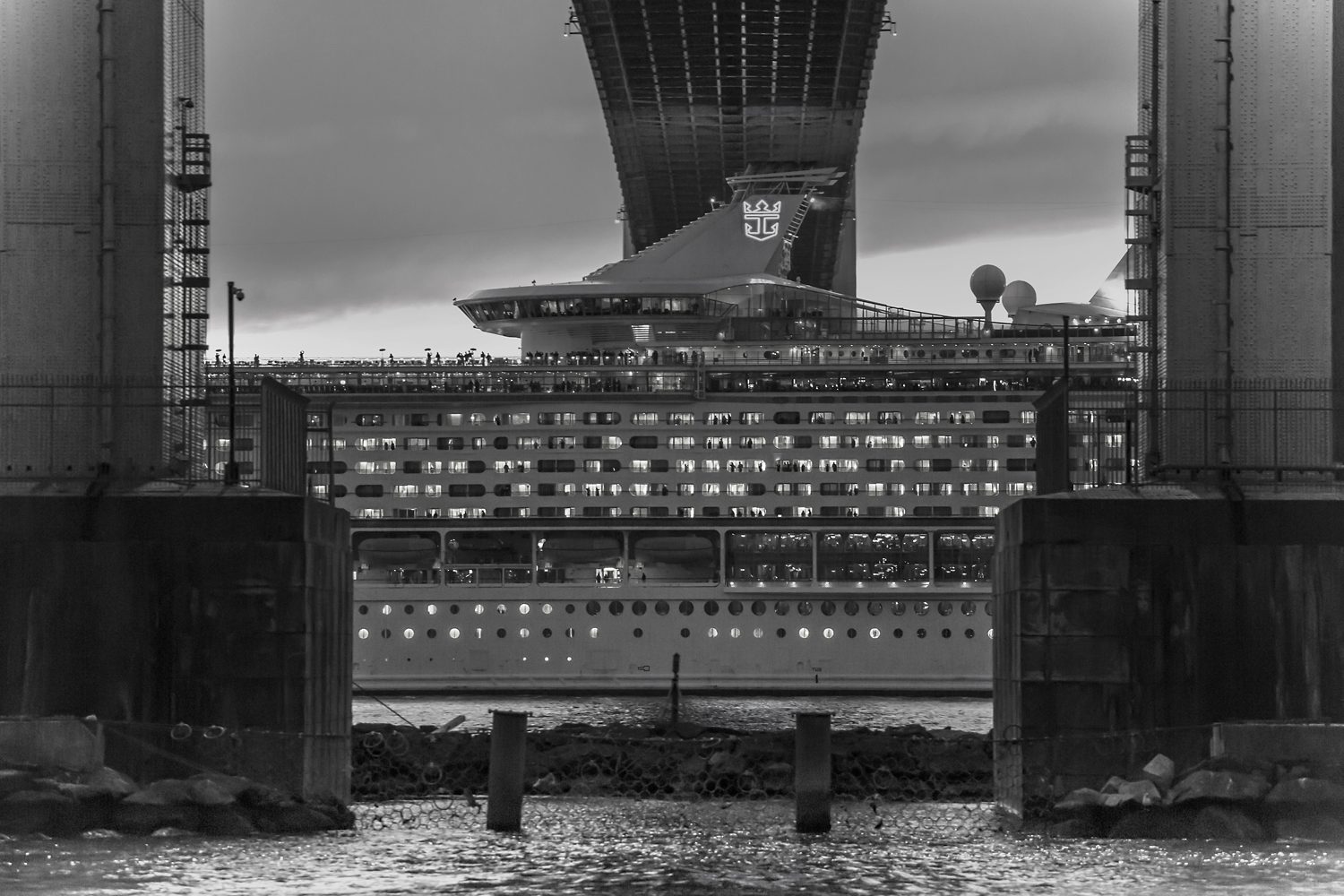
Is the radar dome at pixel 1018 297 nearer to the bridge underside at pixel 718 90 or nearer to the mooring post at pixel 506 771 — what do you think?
the bridge underside at pixel 718 90

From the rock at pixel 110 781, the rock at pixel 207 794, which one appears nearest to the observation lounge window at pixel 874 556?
the rock at pixel 207 794

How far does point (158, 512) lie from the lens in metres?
29.2

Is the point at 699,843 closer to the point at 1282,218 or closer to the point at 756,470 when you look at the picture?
the point at 1282,218

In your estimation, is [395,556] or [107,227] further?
[395,556]

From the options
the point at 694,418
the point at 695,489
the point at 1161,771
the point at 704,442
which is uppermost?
the point at 694,418

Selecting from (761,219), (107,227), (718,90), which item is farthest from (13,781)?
(718,90)

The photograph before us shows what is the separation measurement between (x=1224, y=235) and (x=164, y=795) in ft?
49.7

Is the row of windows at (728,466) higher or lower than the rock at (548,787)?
higher

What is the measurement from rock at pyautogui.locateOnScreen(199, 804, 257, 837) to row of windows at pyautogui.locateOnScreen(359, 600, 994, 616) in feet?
169

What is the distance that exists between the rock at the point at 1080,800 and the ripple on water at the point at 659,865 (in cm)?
51

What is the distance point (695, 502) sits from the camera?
82.8m

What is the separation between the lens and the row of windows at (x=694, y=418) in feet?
273

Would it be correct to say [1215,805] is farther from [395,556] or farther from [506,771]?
[395,556]

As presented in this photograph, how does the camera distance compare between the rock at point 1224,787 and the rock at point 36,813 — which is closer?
the rock at point 36,813
